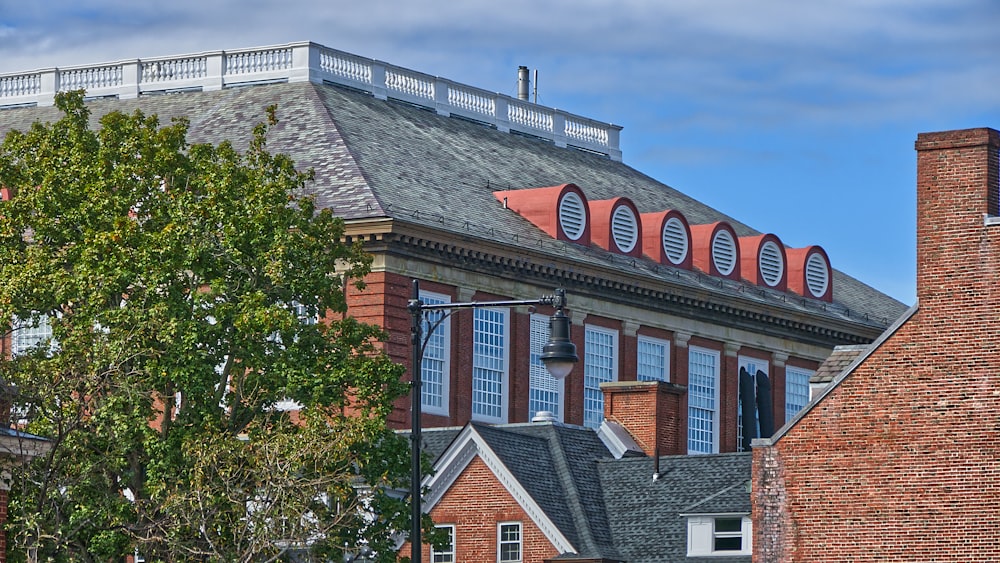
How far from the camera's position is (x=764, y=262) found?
284 ft

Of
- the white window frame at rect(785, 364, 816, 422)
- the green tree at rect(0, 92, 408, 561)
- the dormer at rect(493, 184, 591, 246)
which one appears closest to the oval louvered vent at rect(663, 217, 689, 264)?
the dormer at rect(493, 184, 591, 246)

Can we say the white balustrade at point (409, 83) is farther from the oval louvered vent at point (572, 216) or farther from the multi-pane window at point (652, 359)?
the multi-pane window at point (652, 359)

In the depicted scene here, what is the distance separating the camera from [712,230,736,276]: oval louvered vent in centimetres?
8438

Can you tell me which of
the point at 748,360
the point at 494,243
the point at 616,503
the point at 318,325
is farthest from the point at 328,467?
the point at 748,360

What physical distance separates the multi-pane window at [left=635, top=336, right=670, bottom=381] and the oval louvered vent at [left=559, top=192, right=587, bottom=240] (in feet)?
15.2

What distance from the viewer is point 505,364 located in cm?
7450

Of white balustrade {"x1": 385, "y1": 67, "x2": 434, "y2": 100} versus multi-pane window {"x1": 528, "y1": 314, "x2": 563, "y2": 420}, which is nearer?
multi-pane window {"x1": 528, "y1": 314, "x2": 563, "y2": 420}

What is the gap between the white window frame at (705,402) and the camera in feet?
268

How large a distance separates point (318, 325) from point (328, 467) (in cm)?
402

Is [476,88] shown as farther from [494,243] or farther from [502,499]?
[502,499]

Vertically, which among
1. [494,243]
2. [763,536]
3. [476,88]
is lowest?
[763,536]

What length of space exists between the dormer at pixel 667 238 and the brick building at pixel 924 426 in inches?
1228

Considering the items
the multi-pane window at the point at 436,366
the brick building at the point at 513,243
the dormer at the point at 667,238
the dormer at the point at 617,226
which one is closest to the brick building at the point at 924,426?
the brick building at the point at 513,243

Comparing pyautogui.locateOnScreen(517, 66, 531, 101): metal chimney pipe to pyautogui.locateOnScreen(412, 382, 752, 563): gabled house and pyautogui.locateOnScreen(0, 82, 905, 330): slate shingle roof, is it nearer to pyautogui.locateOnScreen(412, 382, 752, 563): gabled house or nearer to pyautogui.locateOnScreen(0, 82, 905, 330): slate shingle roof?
pyautogui.locateOnScreen(0, 82, 905, 330): slate shingle roof
